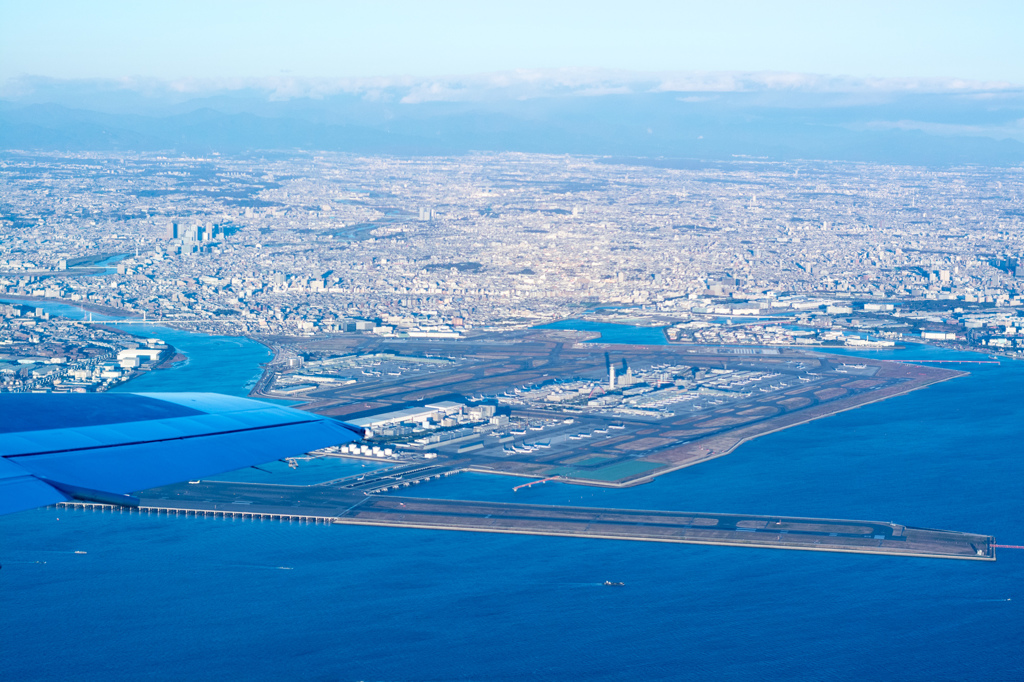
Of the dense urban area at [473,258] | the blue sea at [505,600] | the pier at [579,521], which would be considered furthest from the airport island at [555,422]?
the dense urban area at [473,258]

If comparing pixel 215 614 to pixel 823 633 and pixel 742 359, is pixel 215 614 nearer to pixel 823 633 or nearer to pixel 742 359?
pixel 823 633

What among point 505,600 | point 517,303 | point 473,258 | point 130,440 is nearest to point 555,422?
point 505,600

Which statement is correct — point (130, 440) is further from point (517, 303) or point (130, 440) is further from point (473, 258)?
point (473, 258)

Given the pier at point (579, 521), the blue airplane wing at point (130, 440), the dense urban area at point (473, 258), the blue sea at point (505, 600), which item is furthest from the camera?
the dense urban area at point (473, 258)

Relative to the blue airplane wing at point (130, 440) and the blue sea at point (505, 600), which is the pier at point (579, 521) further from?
the blue airplane wing at point (130, 440)

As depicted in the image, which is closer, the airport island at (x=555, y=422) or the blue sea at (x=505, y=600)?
the blue sea at (x=505, y=600)

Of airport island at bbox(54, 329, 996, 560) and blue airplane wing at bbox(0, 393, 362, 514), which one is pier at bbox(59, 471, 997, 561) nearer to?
airport island at bbox(54, 329, 996, 560)
